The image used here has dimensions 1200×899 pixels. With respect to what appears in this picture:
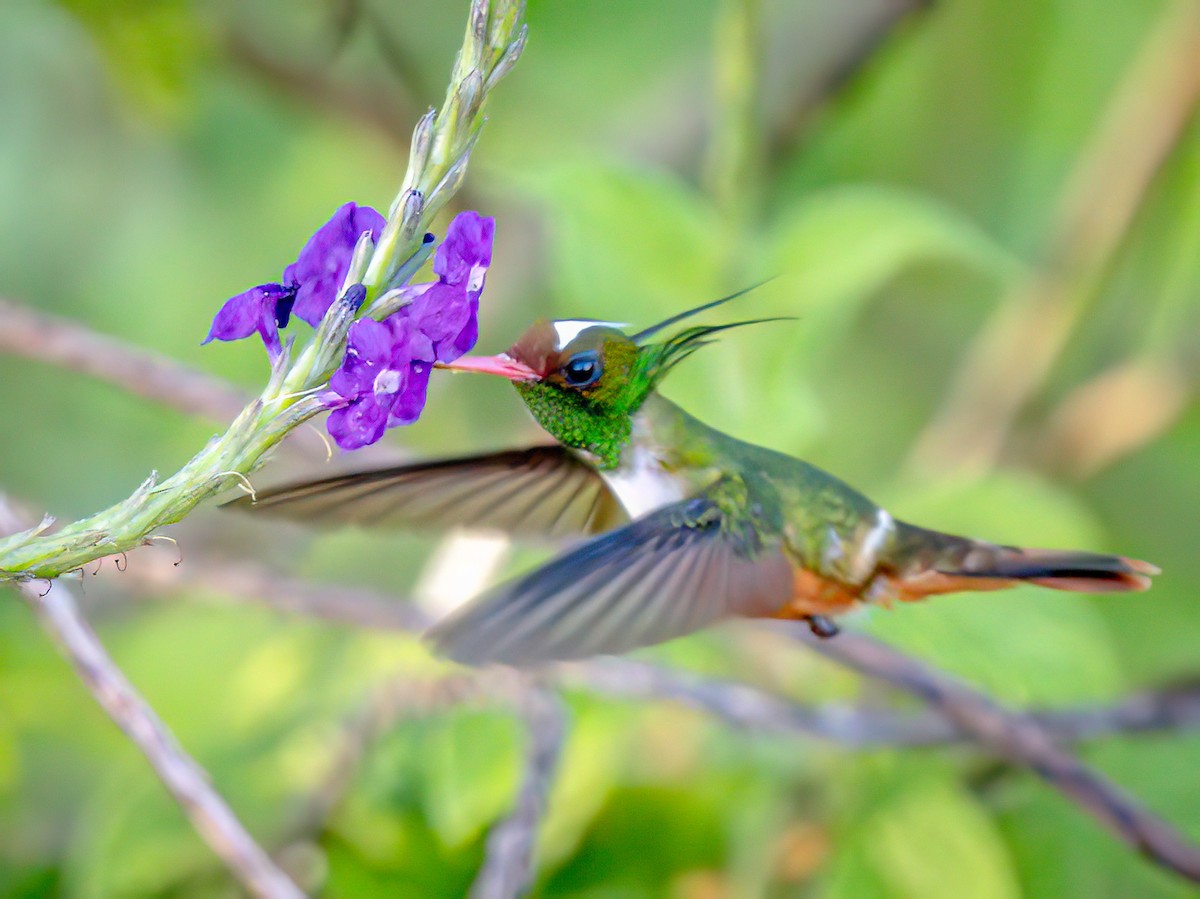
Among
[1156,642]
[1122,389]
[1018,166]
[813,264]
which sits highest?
[1018,166]

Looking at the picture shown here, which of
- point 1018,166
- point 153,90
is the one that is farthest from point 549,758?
point 1018,166

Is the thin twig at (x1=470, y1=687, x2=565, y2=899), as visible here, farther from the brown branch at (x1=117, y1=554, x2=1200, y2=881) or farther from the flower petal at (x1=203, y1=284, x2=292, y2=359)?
the flower petal at (x1=203, y1=284, x2=292, y2=359)

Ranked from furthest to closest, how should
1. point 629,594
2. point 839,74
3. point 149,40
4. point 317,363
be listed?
point 839,74
point 149,40
point 629,594
point 317,363

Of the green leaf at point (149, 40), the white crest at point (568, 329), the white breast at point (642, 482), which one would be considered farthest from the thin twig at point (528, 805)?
the green leaf at point (149, 40)

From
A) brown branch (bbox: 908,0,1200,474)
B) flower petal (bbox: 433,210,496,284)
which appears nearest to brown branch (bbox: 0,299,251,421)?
flower petal (bbox: 433,210,496,284)

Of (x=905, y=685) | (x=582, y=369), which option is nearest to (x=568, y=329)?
(x=582, y=369)

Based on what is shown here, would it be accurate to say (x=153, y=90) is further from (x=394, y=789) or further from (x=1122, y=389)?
(x=1122, y=389)

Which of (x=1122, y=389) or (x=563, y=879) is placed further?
(x=1122, y=389)

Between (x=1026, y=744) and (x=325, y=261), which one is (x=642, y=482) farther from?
(x=1026, y=744)
